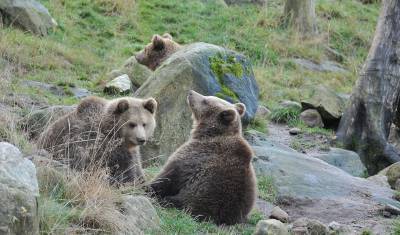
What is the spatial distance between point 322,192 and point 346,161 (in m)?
3.74

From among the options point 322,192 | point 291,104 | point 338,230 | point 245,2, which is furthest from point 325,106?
point 338,230

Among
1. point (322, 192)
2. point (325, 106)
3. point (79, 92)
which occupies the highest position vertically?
point (322, 192)

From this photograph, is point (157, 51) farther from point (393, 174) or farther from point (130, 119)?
point (130, 119)

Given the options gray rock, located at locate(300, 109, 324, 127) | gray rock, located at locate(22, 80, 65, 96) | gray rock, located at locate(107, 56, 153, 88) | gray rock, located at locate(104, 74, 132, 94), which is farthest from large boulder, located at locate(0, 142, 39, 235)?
gray rock, located at locate(300, 109, 324, 127)

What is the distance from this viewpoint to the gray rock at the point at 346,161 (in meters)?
12.7

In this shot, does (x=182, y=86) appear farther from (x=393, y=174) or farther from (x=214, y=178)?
(x=393, y=174)

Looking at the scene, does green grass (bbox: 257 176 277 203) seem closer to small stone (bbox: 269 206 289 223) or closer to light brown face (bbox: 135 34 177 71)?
small stone (bbox: 269 206 289 223)

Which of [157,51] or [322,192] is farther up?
[157,51]

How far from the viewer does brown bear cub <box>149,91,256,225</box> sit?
24.1ft

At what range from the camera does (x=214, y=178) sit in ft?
24.3

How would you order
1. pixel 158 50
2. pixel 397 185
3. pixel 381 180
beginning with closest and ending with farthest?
pixel 397 185
pixel 381 180
pixel 158 50

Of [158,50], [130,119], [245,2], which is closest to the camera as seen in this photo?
[130,119]

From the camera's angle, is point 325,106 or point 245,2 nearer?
point 325,106

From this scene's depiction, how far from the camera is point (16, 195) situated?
15.6 feet
